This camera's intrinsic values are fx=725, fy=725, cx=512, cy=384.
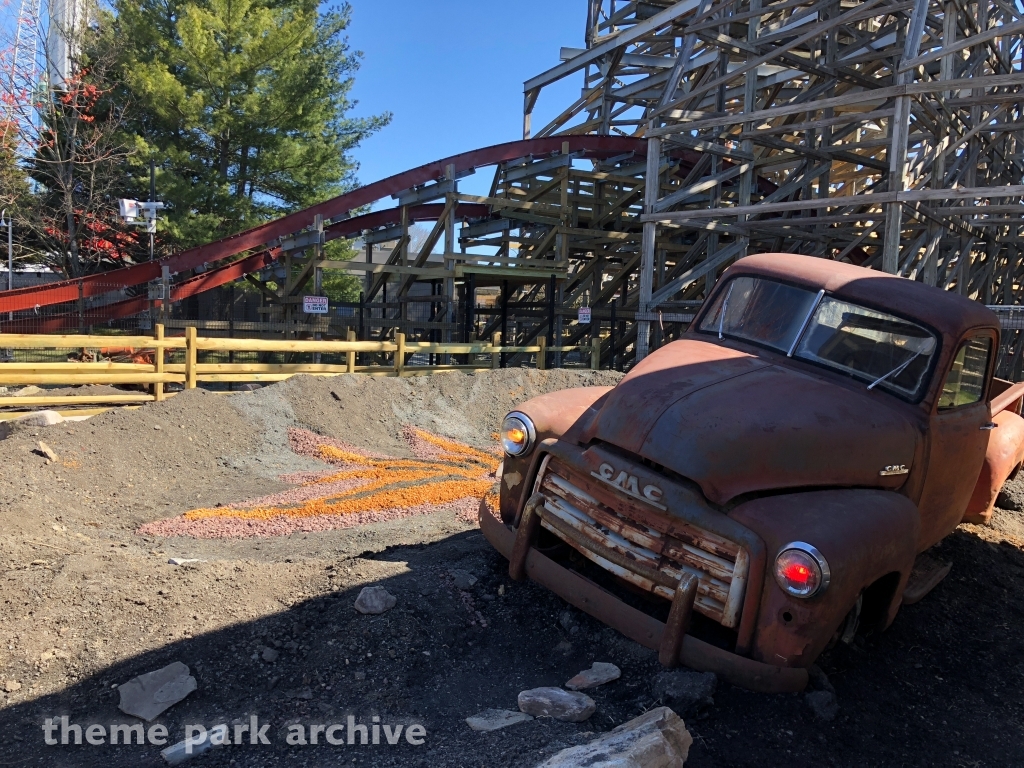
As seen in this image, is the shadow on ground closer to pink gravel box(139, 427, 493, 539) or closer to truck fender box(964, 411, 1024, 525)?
truck fender box(964, 411, 1024, 525)

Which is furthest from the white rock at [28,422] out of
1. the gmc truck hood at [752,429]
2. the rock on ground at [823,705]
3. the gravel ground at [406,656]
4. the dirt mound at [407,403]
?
the rock on ground at [823,705]

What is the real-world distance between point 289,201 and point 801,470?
2047 centimetres

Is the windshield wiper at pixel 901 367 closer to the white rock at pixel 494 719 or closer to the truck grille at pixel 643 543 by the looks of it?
the truck grille at pixel 643 543

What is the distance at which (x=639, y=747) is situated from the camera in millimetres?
2428

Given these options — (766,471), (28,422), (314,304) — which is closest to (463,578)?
(766,471)

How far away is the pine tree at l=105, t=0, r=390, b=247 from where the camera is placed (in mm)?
18812

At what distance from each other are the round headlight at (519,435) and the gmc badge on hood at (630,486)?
64 centimetres

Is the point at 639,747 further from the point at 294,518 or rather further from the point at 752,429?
the point at 294,518

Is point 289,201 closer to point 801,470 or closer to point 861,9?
point 861,9

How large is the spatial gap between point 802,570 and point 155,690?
2.77m

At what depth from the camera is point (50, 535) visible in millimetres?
5234

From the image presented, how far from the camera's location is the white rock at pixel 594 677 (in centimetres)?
320

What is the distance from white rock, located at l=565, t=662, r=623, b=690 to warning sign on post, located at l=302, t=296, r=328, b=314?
10.7 metres

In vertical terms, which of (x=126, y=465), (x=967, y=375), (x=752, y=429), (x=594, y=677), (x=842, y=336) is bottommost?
(x=126, y=465)
